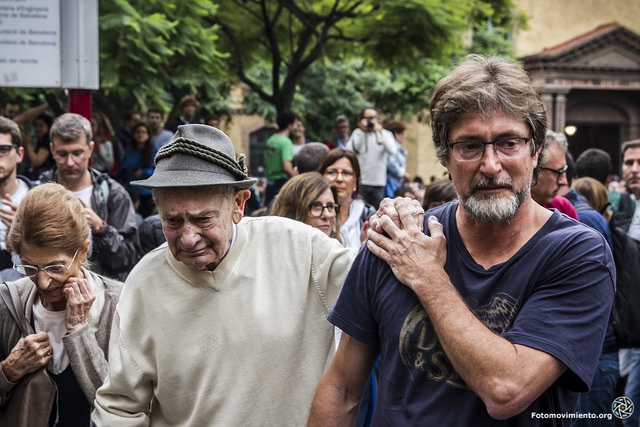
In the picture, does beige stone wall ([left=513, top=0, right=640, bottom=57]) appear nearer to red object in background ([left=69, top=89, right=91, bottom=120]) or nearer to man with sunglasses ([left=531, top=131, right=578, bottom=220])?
red object in background ([left=69, top=89, right=91, bottom=120])

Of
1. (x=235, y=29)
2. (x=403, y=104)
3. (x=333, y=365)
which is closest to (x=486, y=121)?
(x=333, y=365)

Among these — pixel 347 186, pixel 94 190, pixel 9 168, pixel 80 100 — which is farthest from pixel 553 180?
pixel 80 100

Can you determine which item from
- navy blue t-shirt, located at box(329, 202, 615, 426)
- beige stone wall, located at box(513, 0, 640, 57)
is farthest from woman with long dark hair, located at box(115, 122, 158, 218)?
beige stone wall, located at box(513, 0, 640, 57)

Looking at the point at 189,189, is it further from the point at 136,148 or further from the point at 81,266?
the point at 136,148

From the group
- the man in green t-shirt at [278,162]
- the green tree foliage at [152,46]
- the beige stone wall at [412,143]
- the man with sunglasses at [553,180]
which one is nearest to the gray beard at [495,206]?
the man with sunglasses at [553,180]

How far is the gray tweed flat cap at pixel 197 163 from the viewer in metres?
2.94

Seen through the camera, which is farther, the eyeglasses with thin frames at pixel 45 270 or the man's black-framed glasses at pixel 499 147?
the eyeglasses with thin frames at pixel 45 270

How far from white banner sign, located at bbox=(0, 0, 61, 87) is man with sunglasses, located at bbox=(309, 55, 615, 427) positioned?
4.51 meters

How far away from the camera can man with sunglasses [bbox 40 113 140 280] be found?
5.57 meters

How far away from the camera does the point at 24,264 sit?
12.4 ft

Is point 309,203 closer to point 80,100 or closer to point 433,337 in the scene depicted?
point 80,100

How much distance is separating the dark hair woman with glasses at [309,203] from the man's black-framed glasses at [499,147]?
3088 millimetres

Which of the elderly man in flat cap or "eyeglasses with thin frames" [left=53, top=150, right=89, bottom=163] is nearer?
the elderly man in flat cap

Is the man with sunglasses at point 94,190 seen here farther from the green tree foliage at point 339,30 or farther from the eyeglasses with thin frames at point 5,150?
the green tree foliage at point 339,30
